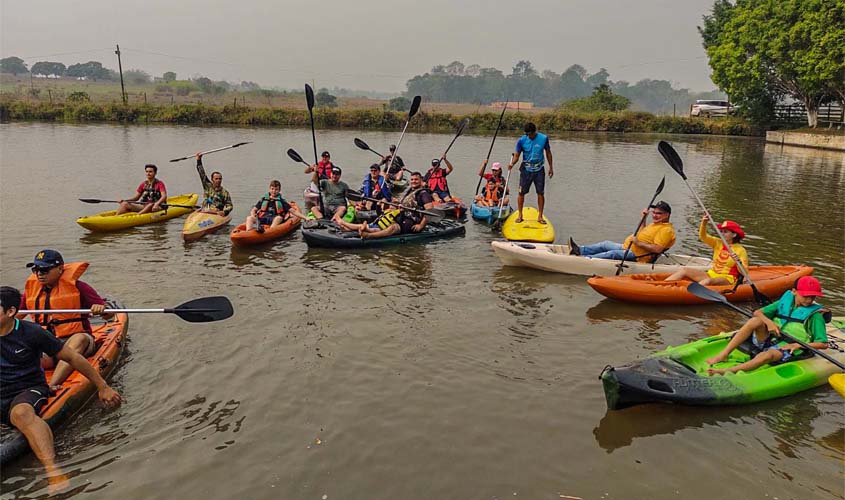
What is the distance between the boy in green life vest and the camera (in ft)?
19.7

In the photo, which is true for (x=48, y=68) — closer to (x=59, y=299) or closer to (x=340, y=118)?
(x=340, y=118)

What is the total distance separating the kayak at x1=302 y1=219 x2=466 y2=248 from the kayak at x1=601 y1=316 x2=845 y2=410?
242 inches

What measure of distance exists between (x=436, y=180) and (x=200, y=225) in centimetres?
569

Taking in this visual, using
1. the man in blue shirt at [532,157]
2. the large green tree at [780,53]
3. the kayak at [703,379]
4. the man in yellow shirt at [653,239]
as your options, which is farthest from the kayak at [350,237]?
the large green tree at [780,53]

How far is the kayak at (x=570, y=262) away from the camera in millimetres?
9172

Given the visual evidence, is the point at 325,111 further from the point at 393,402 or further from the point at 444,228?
the point at 393,402

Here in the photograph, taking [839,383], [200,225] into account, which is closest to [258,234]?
[200,225]

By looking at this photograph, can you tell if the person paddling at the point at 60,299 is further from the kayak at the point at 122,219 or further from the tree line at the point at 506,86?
the tree line at the point at 506,86

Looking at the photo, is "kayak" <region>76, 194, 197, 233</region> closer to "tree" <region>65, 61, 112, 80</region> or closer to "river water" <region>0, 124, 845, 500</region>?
"river water" <region>0, 124, 845, 500</region>

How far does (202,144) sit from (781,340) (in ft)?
92.4

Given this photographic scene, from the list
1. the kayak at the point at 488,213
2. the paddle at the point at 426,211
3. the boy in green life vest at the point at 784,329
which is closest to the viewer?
the boy in green life vest at the point at 784,329

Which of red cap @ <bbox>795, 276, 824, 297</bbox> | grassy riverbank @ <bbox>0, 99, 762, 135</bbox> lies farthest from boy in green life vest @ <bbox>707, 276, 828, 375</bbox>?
grassy riverbank @ <bbox>0, 99, 762, 135</bbox>

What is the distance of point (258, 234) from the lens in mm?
11102

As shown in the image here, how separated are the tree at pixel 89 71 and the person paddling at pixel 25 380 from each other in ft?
468
